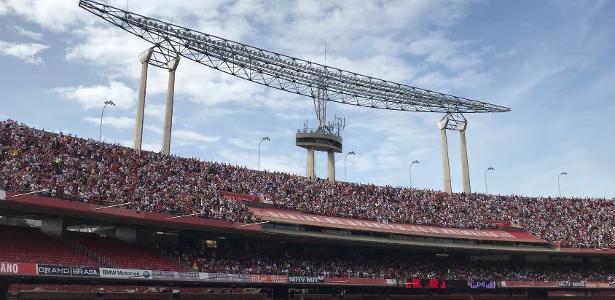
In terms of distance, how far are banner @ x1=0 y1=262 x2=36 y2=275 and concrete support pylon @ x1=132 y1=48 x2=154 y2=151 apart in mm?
20269

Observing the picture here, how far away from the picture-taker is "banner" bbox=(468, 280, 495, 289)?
188 ft

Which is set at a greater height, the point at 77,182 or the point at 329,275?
the point at 77,182

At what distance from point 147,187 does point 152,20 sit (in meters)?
15.9

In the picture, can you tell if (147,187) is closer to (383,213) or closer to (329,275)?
(329,275)

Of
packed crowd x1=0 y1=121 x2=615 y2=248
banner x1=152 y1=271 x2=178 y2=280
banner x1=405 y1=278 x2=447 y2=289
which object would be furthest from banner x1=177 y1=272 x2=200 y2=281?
banner x1=405 y1=278 x2=447 y2=289

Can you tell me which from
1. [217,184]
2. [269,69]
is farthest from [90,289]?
[269,69]

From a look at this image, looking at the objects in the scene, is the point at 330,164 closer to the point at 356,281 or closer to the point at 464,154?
the point at 464,154

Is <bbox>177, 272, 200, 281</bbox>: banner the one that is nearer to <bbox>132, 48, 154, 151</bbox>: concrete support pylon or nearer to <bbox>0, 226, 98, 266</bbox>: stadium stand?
<bbox>0, 226, 98, 266</bbox>: stadium stand

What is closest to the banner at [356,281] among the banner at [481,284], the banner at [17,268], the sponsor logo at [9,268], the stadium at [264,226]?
the stadium at [264,226]

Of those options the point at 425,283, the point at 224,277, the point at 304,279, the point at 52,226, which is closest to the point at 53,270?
the point at 52,226

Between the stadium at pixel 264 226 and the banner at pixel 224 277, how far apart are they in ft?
0.35

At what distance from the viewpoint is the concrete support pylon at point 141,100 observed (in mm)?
52344

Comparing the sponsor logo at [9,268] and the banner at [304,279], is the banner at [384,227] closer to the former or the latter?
the banner at [304,279]

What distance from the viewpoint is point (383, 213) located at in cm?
5869
